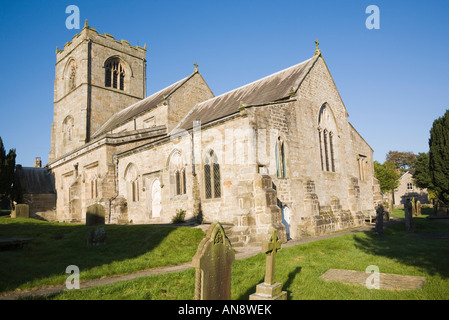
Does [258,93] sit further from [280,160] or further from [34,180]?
[34,180]

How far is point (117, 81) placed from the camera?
3597 centimetres

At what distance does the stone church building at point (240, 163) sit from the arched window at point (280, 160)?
54 mm

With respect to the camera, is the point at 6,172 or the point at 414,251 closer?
the point at 414,251

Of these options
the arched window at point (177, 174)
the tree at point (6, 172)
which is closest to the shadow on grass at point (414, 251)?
the arched window at point (177, 174)

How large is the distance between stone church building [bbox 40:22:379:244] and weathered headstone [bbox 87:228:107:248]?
5.33m

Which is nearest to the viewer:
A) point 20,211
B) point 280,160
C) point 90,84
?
point 280,160

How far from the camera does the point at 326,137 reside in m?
20.5

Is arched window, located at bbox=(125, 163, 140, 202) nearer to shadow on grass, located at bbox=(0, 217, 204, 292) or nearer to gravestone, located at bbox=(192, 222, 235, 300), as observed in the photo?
shadow on grass, located at bbox=(0, 217, 204, 292)

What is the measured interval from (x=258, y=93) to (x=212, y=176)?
6.52 m

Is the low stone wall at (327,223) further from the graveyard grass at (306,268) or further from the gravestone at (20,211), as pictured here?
the gravestone at (20,211)

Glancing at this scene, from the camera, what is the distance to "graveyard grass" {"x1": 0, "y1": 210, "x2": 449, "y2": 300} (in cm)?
644

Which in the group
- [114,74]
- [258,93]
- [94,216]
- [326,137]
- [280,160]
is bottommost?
[94,216]

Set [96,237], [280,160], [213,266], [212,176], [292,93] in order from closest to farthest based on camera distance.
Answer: [213,266] < [96,237] < [280,160] < [212,176] < [292,93]

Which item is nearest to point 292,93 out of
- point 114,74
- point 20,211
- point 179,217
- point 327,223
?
point 327,223
